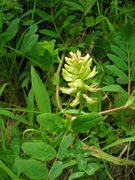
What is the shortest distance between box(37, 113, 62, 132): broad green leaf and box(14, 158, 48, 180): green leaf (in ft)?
0.57

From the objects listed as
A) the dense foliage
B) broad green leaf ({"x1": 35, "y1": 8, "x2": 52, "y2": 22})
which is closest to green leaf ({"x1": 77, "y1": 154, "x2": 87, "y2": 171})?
the dense foliage

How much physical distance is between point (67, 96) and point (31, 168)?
36.9 inches

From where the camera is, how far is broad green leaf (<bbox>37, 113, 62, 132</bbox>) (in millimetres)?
1572

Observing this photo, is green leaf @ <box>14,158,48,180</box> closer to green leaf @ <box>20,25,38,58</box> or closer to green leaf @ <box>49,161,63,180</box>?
green leaf @ <box>49,161,63,180</box>

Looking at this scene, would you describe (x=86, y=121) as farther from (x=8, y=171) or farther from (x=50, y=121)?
(x=8, y=171)

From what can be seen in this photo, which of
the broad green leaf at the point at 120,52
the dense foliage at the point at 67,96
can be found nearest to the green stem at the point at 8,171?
the dense foliage at the point at 67,96

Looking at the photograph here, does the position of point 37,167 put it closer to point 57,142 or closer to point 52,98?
point 57,142

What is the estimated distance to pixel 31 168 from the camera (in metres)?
1.50

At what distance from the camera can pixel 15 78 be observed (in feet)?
7.95

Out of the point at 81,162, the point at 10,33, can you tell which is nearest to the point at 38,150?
the point at 81,162

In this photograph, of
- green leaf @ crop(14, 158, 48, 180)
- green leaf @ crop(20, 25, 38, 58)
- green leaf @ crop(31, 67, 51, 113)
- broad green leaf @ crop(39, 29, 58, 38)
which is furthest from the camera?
broad green leaf @ crop(39, 29, 58, 38)

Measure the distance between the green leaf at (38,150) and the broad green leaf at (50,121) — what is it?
0.10m

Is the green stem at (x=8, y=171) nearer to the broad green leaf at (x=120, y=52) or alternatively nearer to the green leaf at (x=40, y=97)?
the green leaf at (x=40, y=97)

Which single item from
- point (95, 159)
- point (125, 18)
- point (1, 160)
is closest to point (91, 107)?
point (95, 159)
